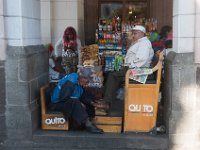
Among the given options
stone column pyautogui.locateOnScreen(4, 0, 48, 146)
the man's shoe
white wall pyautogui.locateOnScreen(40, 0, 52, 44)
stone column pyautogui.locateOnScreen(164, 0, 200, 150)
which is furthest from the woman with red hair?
stone column pyautogui.locateOnScreen(164, 0, 200, 150)

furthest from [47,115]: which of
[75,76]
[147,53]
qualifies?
[147,53]

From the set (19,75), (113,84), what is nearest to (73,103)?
(113,84)

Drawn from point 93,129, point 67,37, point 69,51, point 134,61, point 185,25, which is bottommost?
point 93,129

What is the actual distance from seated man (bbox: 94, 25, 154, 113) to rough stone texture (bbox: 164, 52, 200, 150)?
1.75 ft

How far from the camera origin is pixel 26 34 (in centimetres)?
614

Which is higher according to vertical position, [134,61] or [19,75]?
[134,61]

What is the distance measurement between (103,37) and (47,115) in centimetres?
282

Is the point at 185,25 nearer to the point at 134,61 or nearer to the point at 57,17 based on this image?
the point at 134,61

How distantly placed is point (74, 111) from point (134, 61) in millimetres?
1258

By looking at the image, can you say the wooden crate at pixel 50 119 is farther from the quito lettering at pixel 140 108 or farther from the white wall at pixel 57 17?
the white wall at pixel 57 17

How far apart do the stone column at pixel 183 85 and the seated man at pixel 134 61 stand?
21.0 inches

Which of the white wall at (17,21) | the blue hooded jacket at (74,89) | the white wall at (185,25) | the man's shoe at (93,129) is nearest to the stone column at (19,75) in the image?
the white wall at (17,21)

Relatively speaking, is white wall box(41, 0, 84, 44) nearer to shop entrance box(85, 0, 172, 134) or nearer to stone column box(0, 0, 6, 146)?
shop entrance box(85, 0, 172, 134)

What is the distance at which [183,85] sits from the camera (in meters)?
5.81
